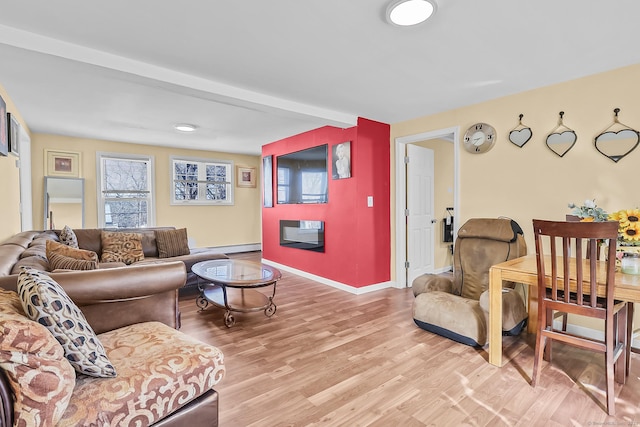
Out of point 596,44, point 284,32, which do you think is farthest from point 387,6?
point 596,44

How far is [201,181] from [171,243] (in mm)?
2738

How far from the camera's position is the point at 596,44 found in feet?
7.14

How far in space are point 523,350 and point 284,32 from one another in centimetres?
293

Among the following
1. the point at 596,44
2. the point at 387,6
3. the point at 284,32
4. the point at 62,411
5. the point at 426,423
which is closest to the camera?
the point at 62,411

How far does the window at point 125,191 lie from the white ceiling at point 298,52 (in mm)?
2205

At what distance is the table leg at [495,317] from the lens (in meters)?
2.25

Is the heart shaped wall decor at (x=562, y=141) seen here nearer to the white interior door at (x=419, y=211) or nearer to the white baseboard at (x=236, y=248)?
the white interior door at (x=419, y=211)

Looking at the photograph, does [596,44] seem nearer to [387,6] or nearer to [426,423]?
[387,6]

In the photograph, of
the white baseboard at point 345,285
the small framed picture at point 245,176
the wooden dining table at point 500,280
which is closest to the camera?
the wooden dining table at point 500,280

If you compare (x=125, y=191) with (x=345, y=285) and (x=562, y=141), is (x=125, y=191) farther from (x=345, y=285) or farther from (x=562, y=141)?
(x=562, y=141)

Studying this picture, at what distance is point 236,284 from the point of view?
279 centimetres

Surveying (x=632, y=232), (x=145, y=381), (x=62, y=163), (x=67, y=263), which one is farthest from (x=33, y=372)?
(x=62, y=163)

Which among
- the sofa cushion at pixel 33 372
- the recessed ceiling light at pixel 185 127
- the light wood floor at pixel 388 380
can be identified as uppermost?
the recessed ceiling light at pixel 185 127

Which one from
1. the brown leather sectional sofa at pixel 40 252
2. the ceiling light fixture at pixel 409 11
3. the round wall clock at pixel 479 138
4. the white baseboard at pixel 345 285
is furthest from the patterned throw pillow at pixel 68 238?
the round wall clock at pixel 479 138
